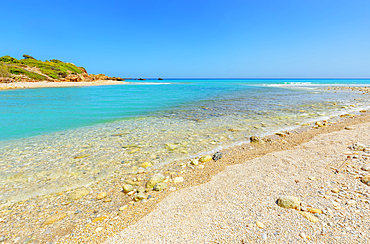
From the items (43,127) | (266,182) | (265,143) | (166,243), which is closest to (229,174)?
(266,182)

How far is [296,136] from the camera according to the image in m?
7.70

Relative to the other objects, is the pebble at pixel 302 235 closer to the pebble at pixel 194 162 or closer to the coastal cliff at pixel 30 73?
the pebble at pixel 194 162

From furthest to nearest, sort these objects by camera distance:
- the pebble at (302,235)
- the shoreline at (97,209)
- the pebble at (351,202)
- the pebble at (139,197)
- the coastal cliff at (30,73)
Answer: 1. the coastal cliff at (30,73)
2. the pebble at (139,197)
3. the shoreline at (97,209)
4. the pebble at (351,202)
5. the pebble at (302,235)

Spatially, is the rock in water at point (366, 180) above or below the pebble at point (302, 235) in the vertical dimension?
above

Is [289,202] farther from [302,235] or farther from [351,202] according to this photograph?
[351,202]

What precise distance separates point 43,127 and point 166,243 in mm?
10705

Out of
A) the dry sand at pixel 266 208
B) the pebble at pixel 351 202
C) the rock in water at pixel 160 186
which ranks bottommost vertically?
Answer: the rock in water at pixel 160 186

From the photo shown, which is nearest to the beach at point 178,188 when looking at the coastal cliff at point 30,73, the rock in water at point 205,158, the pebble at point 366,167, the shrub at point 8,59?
the rock in water at point 205,158

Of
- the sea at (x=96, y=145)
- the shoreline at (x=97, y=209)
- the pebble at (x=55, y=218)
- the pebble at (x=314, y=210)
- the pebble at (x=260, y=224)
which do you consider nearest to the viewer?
the pebble at (x=260, y=224)

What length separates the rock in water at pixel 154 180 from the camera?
4.51m

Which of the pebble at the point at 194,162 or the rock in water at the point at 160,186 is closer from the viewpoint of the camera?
the rock in water at the point at 160,186

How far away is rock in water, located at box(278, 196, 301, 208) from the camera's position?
301 cm

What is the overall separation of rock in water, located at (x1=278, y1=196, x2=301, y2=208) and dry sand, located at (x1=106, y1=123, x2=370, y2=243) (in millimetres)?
90

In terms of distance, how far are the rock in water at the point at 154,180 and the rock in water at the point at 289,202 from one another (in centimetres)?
285
